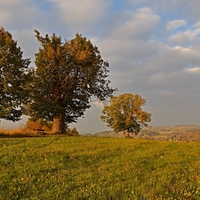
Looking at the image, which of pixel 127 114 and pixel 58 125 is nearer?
pixel 58 125

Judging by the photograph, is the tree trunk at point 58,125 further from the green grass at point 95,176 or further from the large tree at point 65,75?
the green grass at point 95,176

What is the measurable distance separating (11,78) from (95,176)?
68.6 feet

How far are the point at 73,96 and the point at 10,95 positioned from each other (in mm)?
8560

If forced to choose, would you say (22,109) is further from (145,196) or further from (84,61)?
(145,196)

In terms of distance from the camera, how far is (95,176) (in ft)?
30.8

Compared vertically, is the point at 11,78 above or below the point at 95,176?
above

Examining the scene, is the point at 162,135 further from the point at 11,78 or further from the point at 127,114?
the point at 11,78

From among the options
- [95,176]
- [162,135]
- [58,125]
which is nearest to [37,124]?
[58,125]

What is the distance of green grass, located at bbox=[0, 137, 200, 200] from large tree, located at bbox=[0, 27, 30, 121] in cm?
1480

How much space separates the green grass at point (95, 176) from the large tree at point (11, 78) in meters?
14.8

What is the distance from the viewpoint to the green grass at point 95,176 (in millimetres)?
7551

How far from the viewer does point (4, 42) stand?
28.2 m

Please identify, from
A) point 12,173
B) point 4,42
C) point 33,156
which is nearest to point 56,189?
point 12,173

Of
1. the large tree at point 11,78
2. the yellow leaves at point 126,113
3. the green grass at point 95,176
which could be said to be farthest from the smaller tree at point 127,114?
the green grass at point 95,176
